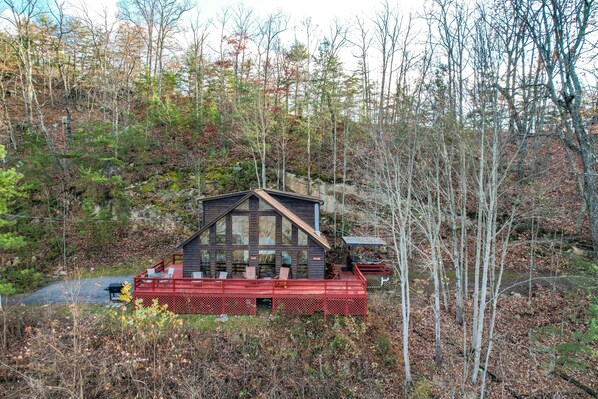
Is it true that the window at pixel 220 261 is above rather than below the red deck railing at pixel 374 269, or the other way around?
above

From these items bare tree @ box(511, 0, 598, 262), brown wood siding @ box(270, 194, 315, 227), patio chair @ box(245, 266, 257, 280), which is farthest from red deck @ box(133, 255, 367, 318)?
bare tree @ box(511, 0, 598, 262)

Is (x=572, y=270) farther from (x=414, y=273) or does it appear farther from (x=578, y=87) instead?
(x=578, y=87)

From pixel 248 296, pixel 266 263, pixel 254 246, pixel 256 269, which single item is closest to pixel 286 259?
pixel 266 263

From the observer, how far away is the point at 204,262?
487 inches

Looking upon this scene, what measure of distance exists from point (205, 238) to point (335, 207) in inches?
347

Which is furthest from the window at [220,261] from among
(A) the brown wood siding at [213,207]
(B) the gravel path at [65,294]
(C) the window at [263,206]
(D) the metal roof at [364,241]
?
(D) the metal roof at [364,241]

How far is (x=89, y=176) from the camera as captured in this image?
16156 mm

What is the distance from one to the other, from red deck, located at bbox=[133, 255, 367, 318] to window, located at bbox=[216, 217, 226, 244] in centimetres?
173

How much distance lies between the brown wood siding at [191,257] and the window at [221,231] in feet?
2.83

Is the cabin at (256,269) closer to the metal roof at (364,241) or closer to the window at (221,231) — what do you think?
the window at (221,231)

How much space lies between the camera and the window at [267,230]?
12.2 m

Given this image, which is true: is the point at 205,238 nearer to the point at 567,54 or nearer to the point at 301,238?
the point at 301,238

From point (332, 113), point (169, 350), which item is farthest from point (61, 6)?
point (169, 350)

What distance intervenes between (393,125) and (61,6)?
72.5ft
